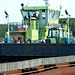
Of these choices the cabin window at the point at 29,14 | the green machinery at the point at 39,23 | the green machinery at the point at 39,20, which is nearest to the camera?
the green machinery at the point at 39,23

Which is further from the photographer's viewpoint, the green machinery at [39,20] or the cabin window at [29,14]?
the cabin window at [29,14]

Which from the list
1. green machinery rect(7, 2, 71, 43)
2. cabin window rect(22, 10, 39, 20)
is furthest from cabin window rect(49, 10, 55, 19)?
cabin window rect(22, 10, 39, 20)

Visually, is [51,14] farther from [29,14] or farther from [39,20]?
[29,14]

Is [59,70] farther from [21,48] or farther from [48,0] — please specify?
[48,0]

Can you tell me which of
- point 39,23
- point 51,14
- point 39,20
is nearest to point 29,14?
point 39,20

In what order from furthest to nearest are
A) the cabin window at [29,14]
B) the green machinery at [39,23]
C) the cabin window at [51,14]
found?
the cabin window at [51,14] → the cabin window at [29,14] → the green machinery at [39,23]

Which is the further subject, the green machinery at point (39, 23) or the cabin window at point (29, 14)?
the cabin window at point (29, 14)

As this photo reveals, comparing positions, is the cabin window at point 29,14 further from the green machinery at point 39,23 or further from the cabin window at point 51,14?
the cabin window at point 51,14

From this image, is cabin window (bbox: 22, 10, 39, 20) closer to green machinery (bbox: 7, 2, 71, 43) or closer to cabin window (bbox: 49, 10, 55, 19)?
green machinery (bbox: 7, 2, 71, 43)

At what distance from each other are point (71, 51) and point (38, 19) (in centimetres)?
1251

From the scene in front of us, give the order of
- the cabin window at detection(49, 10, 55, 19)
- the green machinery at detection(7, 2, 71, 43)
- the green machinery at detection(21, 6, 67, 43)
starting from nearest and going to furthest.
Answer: the green machinery at detection(7, 2, 71, 43) < the green machinery at detection(21, 6, 67, 43) < the cabin window at detection(49, 10, 55, 19)

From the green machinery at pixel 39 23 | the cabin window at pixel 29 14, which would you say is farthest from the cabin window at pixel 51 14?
the cabin window at pixel 29 14

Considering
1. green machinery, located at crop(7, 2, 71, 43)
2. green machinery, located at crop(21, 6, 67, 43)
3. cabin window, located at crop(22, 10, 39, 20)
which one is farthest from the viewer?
cabin window, located at crop(22, 10, 39, 20)

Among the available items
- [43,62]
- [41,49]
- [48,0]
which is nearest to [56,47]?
[41,49]
